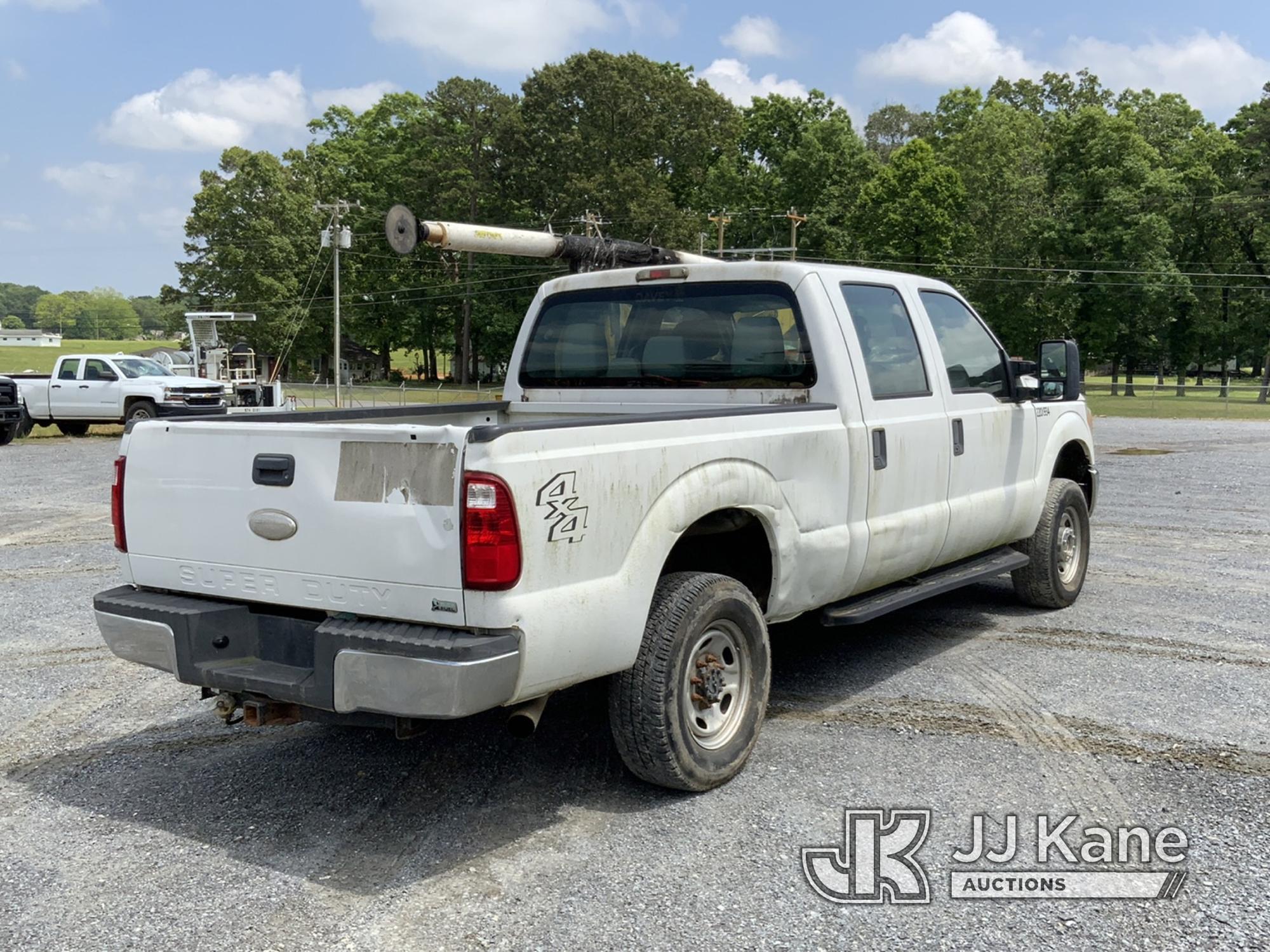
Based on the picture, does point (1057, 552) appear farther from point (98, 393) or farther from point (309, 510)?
point (98, 393)

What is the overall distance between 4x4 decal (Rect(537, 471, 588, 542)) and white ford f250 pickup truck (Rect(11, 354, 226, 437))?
2310 cm

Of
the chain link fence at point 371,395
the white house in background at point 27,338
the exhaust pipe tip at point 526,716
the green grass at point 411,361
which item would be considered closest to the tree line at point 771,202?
the green grass at point 411,361

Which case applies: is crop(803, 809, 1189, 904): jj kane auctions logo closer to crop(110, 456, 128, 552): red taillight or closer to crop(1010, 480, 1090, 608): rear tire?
crop(110, 456, 128, 552): red taillight

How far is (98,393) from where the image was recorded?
82.1 ft

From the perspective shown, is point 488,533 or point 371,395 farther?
point 371,395

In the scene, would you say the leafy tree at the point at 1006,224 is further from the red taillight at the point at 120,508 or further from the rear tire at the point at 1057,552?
Answer: the red taillight at the point at 120,508

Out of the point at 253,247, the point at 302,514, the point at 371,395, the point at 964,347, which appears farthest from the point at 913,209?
the point at 302,514

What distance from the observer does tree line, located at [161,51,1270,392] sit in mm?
55281

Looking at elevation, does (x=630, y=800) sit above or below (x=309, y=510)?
below

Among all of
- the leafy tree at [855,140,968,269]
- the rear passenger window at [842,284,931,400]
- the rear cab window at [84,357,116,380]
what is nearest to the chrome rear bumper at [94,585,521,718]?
the rear passenger window at [842,284,931,400]

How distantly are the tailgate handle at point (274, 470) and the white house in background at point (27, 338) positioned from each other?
18722 cm

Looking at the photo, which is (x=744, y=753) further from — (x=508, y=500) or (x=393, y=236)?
(x=393, y=236)

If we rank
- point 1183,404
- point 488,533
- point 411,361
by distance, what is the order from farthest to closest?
point 411,361 < point 1183,404 < point 488,533

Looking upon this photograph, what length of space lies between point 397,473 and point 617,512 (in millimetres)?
753
